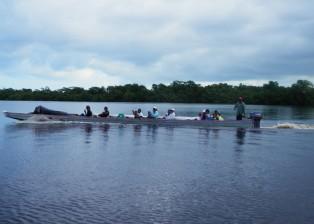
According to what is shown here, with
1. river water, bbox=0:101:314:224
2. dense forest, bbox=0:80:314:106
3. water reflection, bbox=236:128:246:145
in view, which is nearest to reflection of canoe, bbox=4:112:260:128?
water reflection, bbox=236:128:246:145

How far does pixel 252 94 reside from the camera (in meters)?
154

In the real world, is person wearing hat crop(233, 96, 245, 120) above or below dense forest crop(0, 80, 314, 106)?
below

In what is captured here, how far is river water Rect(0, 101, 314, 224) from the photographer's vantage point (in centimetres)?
1182

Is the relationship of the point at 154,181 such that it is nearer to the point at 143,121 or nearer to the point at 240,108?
the point at 240,108

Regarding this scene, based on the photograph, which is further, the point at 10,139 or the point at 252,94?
the point at 252,94

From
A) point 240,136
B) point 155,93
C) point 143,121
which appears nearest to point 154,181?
point 240,136

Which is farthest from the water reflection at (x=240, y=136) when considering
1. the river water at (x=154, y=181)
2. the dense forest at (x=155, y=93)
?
the dense forest at (x=155, y=93)

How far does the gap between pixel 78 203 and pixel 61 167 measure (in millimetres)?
5731

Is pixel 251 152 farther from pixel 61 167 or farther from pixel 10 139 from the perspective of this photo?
pixel 10 139

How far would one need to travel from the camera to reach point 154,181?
621 inches

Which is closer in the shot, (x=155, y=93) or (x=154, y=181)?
(x=154, y=181)

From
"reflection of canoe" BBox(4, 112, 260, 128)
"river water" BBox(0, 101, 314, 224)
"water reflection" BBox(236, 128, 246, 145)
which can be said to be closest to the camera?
"river water" BBox(0, 101, 314, 224)

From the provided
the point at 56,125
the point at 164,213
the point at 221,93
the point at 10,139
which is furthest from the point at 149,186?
the point at 221,93

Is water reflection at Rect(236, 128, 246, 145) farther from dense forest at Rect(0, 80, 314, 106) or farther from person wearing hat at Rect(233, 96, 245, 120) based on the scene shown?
dense forest at Rect(0, 80, 314, 106)
